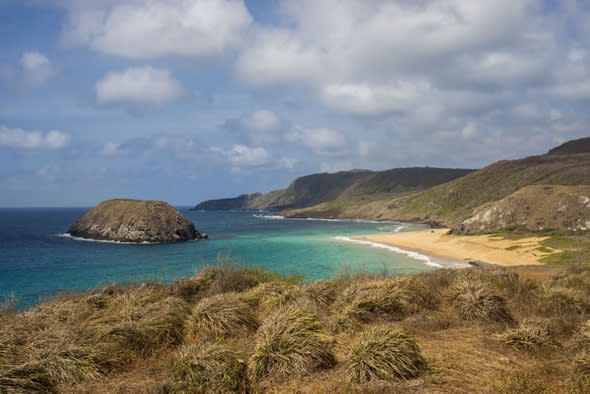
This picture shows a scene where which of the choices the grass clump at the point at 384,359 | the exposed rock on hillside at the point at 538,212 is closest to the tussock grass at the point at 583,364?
the grass clump at the point at 384,359

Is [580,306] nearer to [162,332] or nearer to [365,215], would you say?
[162,332]

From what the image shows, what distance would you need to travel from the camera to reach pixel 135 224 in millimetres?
79750

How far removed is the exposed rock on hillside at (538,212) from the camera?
219 feet

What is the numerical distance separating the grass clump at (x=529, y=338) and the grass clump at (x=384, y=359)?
121 inches

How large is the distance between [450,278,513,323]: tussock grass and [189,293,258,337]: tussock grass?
251 inches

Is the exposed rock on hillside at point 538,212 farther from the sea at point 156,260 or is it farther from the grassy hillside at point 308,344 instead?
the grassy hillside at point 308,344

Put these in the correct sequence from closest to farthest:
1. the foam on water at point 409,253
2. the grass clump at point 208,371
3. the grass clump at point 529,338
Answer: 1. the grass clump at point 208,371
2. the grass clump at point 529,338
3. the foam on water at point 409,253

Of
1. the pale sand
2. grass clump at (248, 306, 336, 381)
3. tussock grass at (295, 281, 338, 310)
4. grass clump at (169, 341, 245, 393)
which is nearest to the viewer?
grass clump at (169, 341, 245, 393)

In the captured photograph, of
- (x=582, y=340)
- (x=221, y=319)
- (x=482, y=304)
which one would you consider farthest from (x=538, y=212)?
(x=221, y=319)

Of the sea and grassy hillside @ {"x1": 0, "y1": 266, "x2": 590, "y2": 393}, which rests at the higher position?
grassy hillside @ {"x1": 0, "y1": 266, "x2": 590, "y2": 393}

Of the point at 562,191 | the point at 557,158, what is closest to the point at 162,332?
the point at 562,191

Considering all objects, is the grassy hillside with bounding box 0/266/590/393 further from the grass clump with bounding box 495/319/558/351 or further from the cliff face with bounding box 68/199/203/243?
the cliff face with bounding box 68/199/203/243

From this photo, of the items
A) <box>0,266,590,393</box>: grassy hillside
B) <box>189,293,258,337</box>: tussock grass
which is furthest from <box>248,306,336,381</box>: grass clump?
<box>189,293,258,337</box>: tussock grass

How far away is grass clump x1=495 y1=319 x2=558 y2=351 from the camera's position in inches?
346
